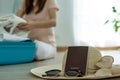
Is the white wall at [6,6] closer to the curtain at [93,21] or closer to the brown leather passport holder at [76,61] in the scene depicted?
the curtain at [93,21]

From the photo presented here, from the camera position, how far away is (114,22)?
2617 millimetres

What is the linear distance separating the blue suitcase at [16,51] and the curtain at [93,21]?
112 cm

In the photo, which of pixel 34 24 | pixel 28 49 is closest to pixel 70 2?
pixel 34 24

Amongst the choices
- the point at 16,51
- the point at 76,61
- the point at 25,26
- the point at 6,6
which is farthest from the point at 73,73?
the point at 6,6

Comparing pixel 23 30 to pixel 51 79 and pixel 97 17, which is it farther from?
pixel 97 17

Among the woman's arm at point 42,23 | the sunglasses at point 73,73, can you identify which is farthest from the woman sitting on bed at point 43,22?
the sunglasses at point 73,73

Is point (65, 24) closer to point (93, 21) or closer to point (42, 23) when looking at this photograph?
point (93, 21)

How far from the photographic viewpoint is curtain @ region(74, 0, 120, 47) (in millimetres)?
2631

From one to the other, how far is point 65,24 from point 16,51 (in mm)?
1180

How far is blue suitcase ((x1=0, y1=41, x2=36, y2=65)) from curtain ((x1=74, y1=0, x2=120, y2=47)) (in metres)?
1.12

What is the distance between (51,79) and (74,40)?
166cm

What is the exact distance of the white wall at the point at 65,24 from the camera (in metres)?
2.62

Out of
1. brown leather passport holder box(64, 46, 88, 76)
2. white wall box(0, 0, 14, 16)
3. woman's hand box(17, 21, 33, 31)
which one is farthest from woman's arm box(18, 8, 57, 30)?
white wall box(0, 0, 14, 16)

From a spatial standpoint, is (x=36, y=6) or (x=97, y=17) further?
(x=97, y=17)
